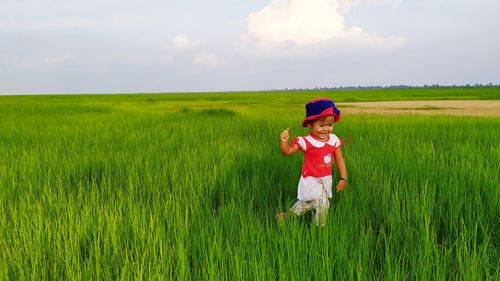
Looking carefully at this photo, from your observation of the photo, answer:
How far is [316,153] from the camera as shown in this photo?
2.17 m

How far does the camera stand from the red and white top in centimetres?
215

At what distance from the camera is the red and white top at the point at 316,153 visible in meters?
2.15

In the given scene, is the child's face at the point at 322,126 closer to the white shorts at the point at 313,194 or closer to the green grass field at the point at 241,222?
the white shorts at the point at 313,194

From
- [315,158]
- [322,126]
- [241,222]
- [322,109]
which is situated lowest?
[241,222]

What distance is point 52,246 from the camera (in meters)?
1.75

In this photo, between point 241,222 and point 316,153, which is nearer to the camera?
point 241,222

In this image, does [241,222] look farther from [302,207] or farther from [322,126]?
[322,126]

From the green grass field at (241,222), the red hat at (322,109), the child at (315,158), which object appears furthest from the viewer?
the child at (315,158)

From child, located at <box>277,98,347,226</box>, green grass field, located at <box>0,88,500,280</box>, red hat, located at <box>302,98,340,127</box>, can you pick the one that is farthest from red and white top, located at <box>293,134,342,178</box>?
green grass field, located at <box>0,88,500,280</box>

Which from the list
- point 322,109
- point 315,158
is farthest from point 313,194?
point 322,109

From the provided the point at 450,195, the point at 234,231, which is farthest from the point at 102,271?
the point at 450,195

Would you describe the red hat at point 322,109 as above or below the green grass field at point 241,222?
above

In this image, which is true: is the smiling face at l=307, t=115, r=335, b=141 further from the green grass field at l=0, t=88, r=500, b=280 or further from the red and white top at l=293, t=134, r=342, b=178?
the green grass field at l=0, t=88, r=500, b=280

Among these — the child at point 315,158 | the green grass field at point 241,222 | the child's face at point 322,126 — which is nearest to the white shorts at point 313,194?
the child at point 315,158
